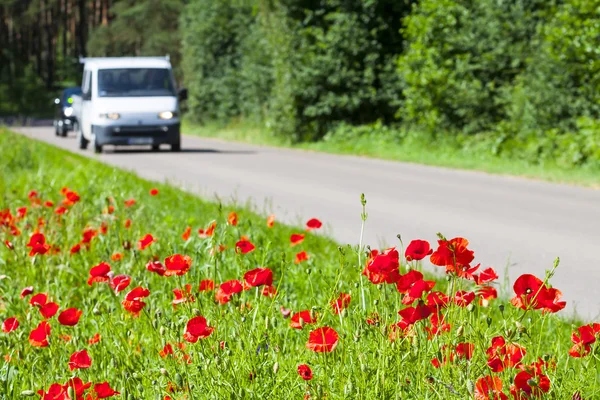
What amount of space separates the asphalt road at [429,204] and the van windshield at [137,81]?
3.66 m

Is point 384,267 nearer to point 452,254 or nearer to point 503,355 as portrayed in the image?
point 452,254

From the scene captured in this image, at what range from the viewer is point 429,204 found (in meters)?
12.3

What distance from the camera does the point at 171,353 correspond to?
353cm

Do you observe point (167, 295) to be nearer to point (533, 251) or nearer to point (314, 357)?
point (314, 357)

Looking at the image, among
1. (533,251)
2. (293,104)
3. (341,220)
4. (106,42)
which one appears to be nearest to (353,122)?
(293,104)

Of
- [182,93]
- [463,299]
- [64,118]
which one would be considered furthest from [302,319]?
[64,118]

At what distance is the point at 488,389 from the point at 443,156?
16995mm

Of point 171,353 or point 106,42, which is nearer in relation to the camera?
point 171,353

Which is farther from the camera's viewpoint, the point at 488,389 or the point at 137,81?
the point at 137,81

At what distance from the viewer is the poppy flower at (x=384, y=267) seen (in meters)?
3.04

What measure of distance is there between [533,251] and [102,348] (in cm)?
547

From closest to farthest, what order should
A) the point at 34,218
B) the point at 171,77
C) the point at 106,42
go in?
the point at 34,218 → the point at 171,77 → the point at 106,42

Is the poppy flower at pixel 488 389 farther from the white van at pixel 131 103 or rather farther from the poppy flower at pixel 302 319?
the white van at pixel 131 103

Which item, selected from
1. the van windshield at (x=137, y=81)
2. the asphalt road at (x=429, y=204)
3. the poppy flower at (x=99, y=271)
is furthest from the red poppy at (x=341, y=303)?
the van windshield at (x=137, y=81)
